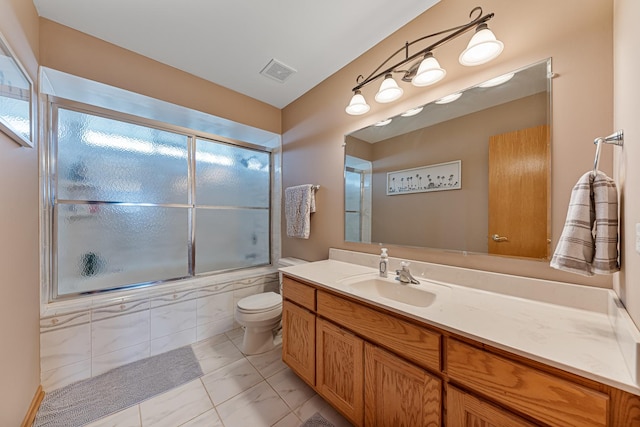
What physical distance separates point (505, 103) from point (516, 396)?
1.25 meters

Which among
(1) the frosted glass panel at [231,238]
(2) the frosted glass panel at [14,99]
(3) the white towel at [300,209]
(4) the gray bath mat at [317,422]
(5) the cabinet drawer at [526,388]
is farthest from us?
(1) the frosted glass panel at [231,238]

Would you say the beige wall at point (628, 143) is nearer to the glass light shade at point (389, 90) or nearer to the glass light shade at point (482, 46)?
the glass light shade at point (482, 46)

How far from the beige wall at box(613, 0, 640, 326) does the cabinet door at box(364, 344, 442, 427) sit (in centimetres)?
64

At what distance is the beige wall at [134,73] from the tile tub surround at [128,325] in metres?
1.65

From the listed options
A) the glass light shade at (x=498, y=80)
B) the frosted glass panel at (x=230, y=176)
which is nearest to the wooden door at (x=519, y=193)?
the glass light shade at (x=498, y=80)

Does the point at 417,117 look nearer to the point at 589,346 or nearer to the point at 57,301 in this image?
the point at 589,346

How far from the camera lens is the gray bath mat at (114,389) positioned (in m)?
1.28

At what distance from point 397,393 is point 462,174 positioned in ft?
3.76

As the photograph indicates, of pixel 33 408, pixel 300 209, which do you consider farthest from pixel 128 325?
pixel 300 209

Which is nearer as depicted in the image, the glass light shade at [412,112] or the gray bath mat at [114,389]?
the gray bath mat at [114,389]

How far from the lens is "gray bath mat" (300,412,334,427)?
48.3 inches

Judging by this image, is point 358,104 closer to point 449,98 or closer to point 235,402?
point 449,98

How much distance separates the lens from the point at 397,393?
939 mm

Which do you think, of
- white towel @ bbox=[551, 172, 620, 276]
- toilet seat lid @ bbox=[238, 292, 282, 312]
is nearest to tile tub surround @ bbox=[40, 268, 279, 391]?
toilet seat lid @ bbox=[238, 292, 282, 312]
